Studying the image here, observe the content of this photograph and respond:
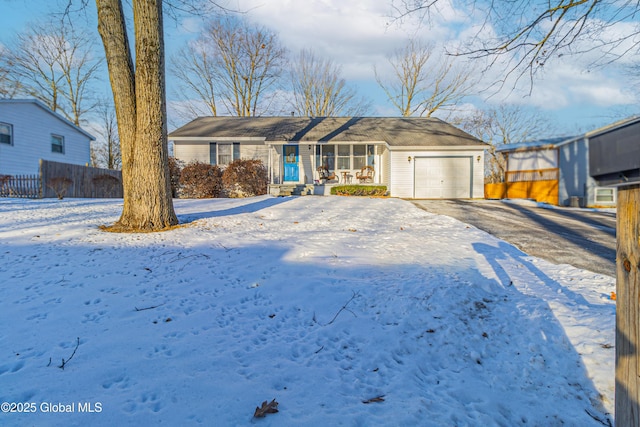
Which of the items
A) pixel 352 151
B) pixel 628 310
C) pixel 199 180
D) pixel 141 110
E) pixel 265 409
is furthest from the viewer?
pixel 352 151

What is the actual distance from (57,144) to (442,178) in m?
23.8

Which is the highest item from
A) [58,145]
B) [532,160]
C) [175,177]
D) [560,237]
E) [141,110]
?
[58,145]

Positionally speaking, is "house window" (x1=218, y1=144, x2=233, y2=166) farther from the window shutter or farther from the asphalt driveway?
the asphalt driveway

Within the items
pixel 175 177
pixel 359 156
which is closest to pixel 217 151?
pixel 175 177

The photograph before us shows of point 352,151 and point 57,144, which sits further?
point 57,144

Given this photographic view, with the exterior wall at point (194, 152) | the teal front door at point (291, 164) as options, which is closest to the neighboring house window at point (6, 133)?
the exterior wall at point (194, 152)

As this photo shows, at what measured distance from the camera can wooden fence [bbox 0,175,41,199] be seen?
548 inches

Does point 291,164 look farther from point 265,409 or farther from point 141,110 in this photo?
point 265,409

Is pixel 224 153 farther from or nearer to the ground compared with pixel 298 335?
farther from the ground

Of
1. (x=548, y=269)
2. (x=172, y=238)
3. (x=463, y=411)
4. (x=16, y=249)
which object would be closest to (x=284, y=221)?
(x=172, y=238)

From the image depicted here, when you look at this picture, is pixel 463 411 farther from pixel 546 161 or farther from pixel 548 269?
pixel 546 161

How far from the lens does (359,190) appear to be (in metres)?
16.2

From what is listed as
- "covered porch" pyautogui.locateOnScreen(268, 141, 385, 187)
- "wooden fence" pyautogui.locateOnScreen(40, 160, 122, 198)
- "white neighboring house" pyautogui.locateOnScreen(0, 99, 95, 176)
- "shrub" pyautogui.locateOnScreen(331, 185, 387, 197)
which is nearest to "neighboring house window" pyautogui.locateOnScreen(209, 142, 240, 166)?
"covered porch" pyautogui.locateOnScreen(268, 141, 385, 187)

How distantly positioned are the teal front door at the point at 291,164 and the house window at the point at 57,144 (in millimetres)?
14812
